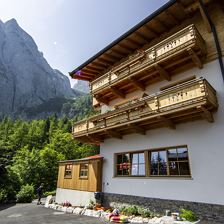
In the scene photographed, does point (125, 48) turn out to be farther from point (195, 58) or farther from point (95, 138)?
point (95, 138)

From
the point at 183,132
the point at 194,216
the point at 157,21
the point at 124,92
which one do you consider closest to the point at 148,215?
the point at 194,216

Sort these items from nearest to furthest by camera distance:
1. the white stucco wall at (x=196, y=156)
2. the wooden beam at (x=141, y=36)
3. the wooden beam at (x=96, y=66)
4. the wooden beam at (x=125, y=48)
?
1. the white stucco wall at (x=196, y=156)
2. the wooden beam at (x=141, y=36)
3. the wooden beam at (x=125, y=48)
4. the wooden beam at (x=96, y=66)

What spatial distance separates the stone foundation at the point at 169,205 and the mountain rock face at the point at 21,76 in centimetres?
10590

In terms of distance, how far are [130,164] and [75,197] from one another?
6.83 meters

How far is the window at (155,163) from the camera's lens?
11.3m

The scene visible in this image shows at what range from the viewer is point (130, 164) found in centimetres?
1425

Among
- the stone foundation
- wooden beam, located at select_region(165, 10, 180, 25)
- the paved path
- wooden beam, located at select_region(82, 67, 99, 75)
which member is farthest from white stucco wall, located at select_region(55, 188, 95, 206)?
wooden beam, located at select_region(165, 10, 180, 25)

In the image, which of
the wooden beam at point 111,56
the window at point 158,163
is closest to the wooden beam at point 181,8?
the wooden beam at point 111,56

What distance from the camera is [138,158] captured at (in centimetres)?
1388

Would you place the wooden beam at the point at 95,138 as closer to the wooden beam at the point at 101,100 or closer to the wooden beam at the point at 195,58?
the wooden beam at the point at 101,100

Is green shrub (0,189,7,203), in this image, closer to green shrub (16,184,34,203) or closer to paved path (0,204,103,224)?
green shrub (16,184,34,203)

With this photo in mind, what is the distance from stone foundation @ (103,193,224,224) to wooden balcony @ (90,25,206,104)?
8.02 metres

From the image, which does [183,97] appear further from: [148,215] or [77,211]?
[77,211]

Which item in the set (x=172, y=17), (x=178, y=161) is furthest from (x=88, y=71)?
(x=178, y=161)
